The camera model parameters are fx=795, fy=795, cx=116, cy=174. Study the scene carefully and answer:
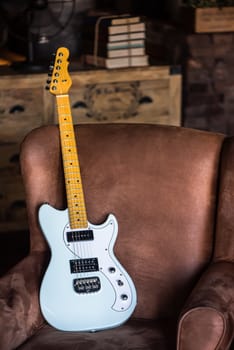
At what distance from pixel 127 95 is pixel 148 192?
1559mm

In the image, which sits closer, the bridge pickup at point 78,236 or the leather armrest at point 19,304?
the leather armrest at point 19,304

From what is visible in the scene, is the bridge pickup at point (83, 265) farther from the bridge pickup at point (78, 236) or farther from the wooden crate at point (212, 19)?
the wooden crate at point (212, 19)

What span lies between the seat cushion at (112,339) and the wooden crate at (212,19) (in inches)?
79.0

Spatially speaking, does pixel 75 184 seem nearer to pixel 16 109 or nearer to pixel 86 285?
pixel 86 285

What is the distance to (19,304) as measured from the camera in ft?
7.49

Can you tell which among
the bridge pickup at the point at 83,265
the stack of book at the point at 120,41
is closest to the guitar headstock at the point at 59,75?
the bridge pickup at the point at 83,265

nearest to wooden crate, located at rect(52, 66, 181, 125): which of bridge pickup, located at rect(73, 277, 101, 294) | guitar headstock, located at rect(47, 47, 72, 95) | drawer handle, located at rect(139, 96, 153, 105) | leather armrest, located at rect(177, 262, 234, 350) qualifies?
drawer handle, located at rect(139, 96, 153, 105)

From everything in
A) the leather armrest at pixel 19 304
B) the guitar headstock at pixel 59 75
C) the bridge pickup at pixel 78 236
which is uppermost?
the guitar headstock at pixel 59 75

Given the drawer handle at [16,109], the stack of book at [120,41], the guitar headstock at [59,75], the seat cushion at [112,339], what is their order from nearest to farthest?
the seat cushion at [112,339] < the guitar headstock at [59,75] < the drawer handle at [16,109] < the stack of book at [120,41]

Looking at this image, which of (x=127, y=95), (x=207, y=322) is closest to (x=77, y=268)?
(x=207, y=322)

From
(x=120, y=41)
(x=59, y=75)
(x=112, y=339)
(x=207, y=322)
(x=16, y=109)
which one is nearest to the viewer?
(x=207, y=322)

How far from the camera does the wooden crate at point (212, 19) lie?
3.96 metres

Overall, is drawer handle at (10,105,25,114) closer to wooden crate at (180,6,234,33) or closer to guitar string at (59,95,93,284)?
wooden crate at (180,6,234,33)

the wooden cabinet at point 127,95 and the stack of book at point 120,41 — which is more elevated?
the stack of book at point 120,41
